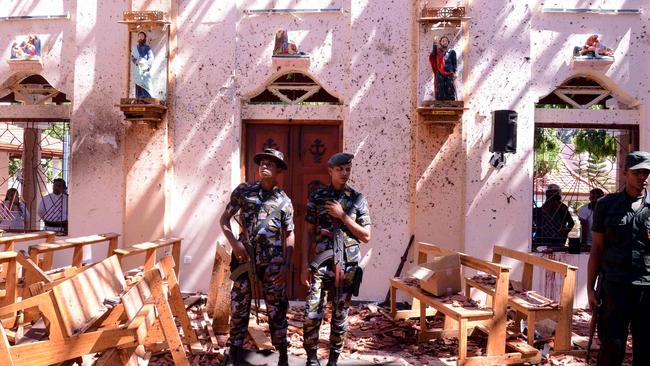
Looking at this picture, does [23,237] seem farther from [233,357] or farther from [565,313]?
[565,313]

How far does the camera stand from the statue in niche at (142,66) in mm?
7895

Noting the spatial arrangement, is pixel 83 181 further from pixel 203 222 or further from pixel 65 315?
pixel 65 315

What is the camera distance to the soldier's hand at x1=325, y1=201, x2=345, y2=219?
5.00 metres

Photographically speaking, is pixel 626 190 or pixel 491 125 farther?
pixel 491 125

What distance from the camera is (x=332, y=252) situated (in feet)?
16.6

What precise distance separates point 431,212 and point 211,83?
142 inches

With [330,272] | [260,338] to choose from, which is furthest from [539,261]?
[260,338]

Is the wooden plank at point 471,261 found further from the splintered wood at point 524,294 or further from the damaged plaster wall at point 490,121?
the damaged plaster wall at point 490,121

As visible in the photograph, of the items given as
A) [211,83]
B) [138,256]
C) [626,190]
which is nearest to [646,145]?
[626,190]

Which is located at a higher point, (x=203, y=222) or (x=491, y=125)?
(x=491, y=125)

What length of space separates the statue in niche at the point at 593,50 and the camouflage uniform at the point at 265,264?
5.07 meters

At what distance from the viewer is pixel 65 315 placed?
3.82 metres

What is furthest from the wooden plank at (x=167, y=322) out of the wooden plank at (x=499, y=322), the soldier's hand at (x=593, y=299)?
the soldier's hand at (x=593, y=299)

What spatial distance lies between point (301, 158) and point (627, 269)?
4761mm
